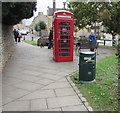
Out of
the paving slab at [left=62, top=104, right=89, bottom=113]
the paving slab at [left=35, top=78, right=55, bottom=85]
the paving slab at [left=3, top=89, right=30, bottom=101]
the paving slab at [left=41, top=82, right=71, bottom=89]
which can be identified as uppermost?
the paving slab at [left=35, top=78, right=55, bottom=85]

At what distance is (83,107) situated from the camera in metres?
3.52

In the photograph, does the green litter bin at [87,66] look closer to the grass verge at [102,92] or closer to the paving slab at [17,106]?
the grass verge at [102,92]

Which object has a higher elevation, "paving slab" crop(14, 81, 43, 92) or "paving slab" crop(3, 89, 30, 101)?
"paving slab" crop(14, 81, 43, 92)

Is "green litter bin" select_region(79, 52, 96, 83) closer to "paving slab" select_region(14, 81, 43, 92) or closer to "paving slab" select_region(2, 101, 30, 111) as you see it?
"paving slab" select_region(14, 81, 43, 92)

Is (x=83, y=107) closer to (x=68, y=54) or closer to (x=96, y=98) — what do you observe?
(x=96, y=98)

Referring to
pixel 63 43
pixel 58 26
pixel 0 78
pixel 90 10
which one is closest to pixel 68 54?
pixel 63 43

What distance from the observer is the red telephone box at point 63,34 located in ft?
26.2

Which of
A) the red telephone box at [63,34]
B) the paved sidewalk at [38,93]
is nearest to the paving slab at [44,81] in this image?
the paved sidewalk at [38,93]

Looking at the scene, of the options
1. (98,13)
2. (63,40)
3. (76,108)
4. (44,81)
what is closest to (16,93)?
(44,81)

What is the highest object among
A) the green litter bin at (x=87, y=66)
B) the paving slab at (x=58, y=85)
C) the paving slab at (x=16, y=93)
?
the green litter bin at (x=87, y=66)

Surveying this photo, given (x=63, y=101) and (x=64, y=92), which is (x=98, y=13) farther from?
(x=63, y=101)

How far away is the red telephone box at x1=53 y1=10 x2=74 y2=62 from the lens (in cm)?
799

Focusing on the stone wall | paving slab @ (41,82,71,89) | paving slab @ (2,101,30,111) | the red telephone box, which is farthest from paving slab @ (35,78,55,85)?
the red telephone box

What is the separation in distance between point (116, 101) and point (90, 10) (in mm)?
14176
